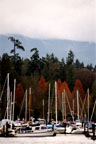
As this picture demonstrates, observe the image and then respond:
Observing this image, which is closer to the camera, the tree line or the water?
the water

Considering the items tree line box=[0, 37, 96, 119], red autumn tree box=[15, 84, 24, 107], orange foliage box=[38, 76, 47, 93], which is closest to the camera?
tree line box=[0, 37, 96, 119]

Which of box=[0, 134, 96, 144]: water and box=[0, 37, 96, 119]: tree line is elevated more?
box=[0, 37, 96, 119]: tree line

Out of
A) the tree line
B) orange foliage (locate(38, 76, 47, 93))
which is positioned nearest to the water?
the tree line

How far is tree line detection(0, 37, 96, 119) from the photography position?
4594 centimetres

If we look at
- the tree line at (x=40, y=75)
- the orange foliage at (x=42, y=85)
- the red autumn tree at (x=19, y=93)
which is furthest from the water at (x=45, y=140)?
the orange foliage at (x=42, y=85)

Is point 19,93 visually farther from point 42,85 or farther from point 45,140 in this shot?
point 45,140

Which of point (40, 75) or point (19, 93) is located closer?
point (19, 93)

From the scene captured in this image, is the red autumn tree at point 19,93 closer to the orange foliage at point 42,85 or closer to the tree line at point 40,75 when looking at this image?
the tree line at point 40,75

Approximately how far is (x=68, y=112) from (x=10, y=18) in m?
25.4

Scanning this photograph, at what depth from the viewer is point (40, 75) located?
60.0 metres

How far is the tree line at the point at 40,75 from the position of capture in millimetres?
→ 45938

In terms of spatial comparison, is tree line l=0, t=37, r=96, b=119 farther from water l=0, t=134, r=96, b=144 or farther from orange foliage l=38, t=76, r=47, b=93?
water l=0, t=134, r=96, b=144

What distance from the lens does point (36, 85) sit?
51.2 meters

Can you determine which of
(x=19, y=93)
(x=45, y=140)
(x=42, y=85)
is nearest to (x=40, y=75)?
(x=42, y=85)
